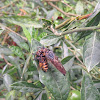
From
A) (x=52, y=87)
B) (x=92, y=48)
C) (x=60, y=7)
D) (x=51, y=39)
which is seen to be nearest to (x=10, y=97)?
(x=52, y=87)

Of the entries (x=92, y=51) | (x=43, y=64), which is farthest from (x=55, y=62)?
(x=92, y=51)

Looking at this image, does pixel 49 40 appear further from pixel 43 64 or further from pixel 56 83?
pixel 56 83

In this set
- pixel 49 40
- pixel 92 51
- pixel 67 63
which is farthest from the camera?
pixel 67 63

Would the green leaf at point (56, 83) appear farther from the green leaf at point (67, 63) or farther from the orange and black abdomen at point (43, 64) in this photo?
the green leaf at point (67, 63)

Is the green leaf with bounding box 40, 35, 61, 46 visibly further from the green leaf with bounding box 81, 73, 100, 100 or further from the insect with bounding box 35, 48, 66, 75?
the green leaf with bounding box 81, 73, 100, 100

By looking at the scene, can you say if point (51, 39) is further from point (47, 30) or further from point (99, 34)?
point (99, 34)

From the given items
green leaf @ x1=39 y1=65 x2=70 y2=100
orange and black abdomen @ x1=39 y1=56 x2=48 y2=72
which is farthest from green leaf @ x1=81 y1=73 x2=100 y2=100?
orange and black abdomen @ x1=39 y1=56 x2=48 y2=72

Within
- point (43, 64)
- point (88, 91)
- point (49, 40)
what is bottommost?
point (88, 91)

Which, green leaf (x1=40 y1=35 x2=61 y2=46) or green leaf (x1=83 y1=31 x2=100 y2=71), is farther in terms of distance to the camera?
green leaf (x1=40 y1=35 x2=61 y2=46)
